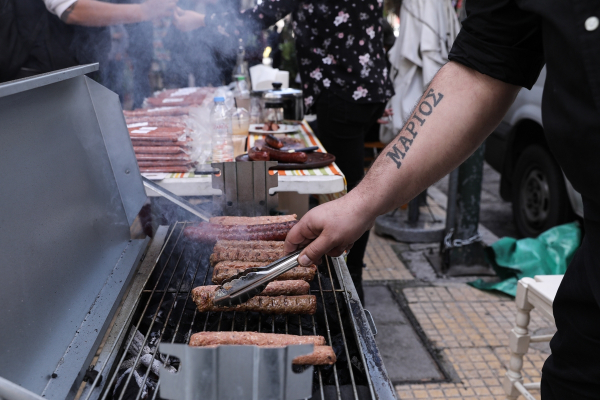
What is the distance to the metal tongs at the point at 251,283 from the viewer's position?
5.45 ft

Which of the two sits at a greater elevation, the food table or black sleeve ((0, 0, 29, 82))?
black sleeve ((0, 0, 29, 82))

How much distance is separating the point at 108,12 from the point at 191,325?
255cm

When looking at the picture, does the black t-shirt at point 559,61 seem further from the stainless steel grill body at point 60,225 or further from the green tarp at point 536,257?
the green tarp at point 536,257

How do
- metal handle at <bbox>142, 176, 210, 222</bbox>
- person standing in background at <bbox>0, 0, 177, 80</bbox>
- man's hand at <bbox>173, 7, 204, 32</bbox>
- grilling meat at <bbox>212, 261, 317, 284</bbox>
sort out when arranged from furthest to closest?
man's hand at <bbox>173, 7, 204, 32</bbox> < person standing in background at <bbox>0, 0, 177, 80</bbox> < metal handle at <bbox>142, 176, 210, 222</bbox> < grilling meat at <bbox>212, 261, 317, 284</bbox>

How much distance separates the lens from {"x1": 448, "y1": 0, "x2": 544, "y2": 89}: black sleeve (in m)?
1.35

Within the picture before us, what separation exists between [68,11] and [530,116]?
4818mm

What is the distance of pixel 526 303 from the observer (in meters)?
2.81

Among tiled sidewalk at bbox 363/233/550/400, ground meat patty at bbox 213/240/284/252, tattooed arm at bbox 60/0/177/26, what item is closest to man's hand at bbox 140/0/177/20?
tattooed arm at bbox 60/0/177/26

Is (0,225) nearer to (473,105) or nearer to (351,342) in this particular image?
(351,342)

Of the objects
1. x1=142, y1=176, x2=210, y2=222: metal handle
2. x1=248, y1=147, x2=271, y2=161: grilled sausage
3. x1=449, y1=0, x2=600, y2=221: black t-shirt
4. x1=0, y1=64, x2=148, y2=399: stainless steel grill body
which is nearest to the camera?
x1=449, y1=0, x2=600, y2=221: black t-shirt

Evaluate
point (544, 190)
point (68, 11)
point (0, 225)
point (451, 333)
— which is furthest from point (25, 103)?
point (544, 190)

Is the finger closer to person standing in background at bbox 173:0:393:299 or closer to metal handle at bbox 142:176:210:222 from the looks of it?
metal handle at bbox 142:176:210:222

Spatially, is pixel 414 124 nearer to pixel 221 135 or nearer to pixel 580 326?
pixel 580 326

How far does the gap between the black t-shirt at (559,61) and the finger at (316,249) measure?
75 centimetres
